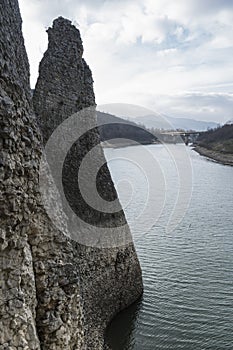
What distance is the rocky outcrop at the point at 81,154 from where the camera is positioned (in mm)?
13773

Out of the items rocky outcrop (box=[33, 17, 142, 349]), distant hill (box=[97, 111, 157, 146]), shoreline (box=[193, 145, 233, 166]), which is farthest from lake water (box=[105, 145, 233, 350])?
distant hill (box=[97, 111, 157, 146])

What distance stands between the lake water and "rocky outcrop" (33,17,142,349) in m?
1.60

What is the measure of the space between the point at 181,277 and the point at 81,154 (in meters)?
9.74

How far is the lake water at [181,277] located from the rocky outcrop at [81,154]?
1598 mm

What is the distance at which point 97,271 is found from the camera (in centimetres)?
1435

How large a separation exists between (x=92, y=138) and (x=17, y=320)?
9.30 m

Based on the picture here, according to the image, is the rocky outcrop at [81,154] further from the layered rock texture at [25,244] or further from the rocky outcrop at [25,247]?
the rocky outcrop at [25,247]

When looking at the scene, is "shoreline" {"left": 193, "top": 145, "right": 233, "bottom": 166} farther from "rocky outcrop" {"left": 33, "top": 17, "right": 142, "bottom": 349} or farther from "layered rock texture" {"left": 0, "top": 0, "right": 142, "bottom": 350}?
"layered rock texture" {"left": 0, "top": 0, "right": 142, "bottom": 350}

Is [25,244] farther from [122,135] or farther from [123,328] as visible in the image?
[122,135]

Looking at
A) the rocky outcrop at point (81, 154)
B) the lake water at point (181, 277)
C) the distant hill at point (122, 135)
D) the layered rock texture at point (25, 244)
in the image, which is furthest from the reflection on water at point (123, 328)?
the distant hill at point (122, 135)

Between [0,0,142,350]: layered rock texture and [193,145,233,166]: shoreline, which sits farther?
[193,145,233,166]: shoreline

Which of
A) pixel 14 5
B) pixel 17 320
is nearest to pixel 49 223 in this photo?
pixel 17 320

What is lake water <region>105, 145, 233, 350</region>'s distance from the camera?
1540 cm

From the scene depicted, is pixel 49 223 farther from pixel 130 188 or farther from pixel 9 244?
pixel 130 188
